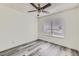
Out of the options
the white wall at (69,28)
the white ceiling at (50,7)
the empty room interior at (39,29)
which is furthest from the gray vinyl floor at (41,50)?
the white ceiling at (50,7)

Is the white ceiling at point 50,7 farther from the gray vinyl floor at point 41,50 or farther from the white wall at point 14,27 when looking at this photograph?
the gray vinyl floor at point 41,50

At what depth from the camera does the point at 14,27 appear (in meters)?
1.67

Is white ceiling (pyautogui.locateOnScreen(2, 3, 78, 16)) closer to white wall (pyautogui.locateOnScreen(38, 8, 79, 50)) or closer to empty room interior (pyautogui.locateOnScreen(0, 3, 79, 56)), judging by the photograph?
empty room interior (pyautogui.locateOnScreen(0, 3, 79, 56))

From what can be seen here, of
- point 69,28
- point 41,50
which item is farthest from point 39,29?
point 69,28

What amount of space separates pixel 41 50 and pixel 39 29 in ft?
1.67

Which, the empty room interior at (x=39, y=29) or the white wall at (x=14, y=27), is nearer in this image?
the empty room interior at (x=39, y=29)

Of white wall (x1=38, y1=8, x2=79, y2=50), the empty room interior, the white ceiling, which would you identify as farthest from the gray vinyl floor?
the white ceiling

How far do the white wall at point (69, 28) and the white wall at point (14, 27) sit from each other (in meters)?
0.21

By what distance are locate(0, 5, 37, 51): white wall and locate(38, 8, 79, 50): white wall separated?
212 mm

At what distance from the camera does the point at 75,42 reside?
1.50 m

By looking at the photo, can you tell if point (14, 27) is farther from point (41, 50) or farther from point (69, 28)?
point (69, 28)

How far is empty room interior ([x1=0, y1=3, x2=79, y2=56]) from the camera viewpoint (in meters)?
1.50

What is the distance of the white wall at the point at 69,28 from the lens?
1.46m

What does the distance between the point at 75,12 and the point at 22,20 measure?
1221 millimetres
